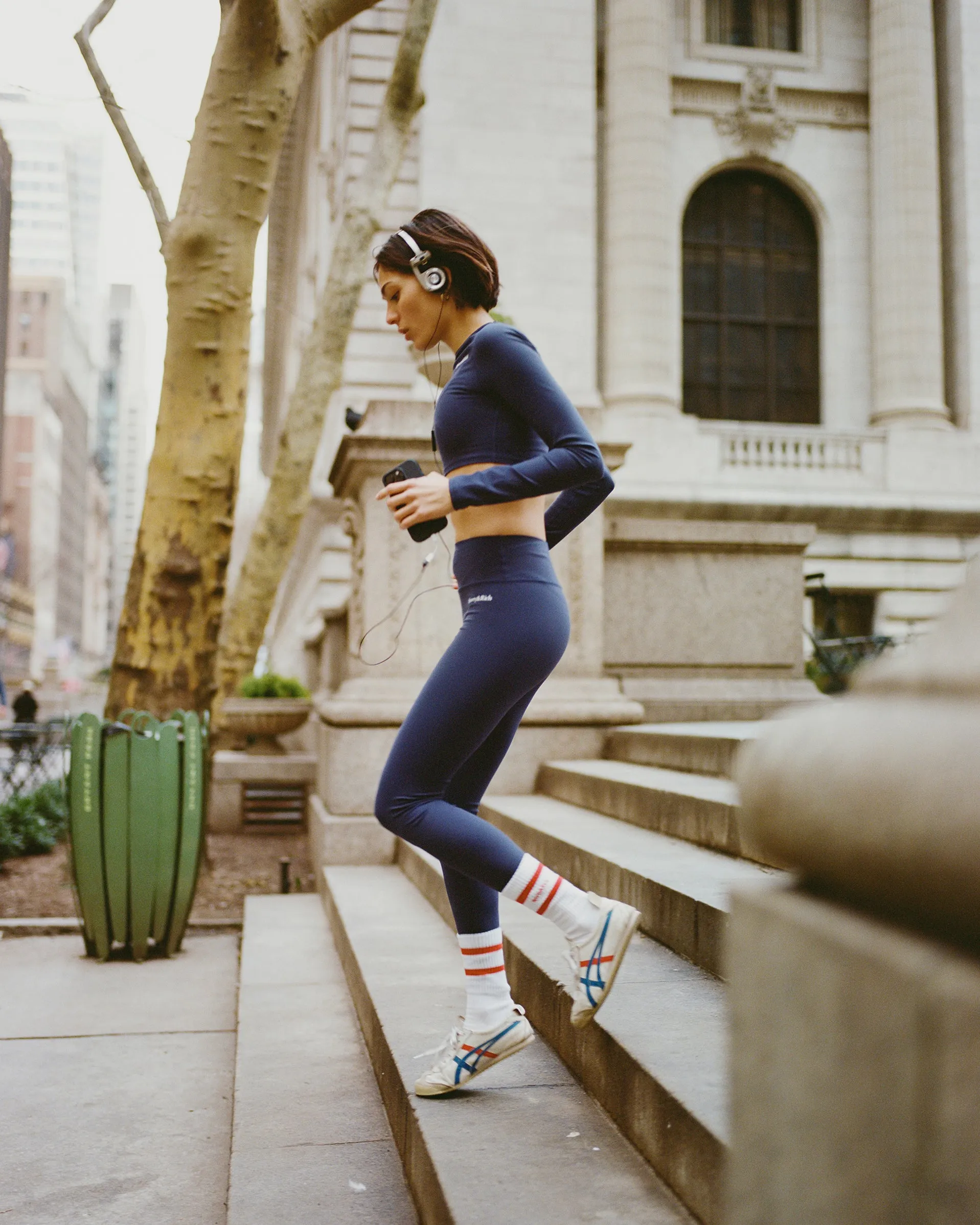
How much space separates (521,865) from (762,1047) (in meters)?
1.51

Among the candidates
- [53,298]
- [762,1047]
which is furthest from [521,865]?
[53,298]

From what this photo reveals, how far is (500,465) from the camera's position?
2701 millimetres

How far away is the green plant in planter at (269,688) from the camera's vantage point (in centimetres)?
1134

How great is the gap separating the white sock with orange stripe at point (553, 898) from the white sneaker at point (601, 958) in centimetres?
2

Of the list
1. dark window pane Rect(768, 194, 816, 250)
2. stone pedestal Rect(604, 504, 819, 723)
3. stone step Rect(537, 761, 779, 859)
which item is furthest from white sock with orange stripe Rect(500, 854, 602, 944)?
dark window pane Rect(768, 194, 816, 250)

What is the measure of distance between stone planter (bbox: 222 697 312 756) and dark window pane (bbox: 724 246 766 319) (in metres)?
13.2

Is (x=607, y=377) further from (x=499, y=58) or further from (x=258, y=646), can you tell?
(x=258, y=646)

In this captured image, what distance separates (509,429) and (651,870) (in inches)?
62.0

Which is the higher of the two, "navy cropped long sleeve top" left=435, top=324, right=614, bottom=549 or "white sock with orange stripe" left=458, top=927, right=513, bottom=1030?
"navy cropped long sleeve top" left=435, top=324, right=614, bottom=549

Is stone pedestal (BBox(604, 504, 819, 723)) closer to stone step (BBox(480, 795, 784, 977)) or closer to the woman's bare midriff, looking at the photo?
stone step (BBox(480, 795, 784, 977))

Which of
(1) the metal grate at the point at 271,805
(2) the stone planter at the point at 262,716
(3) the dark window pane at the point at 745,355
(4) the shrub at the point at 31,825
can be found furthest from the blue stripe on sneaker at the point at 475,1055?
(3) the dark window pane at the point at 745,355

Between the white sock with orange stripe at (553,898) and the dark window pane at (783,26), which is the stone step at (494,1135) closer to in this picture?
the white sock with orange stripe at (553,898)

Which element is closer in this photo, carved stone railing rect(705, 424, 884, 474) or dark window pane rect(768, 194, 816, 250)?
carved stone railing rect(705, 424, 884, 474)

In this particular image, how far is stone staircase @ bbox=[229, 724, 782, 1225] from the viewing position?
7.16ft
